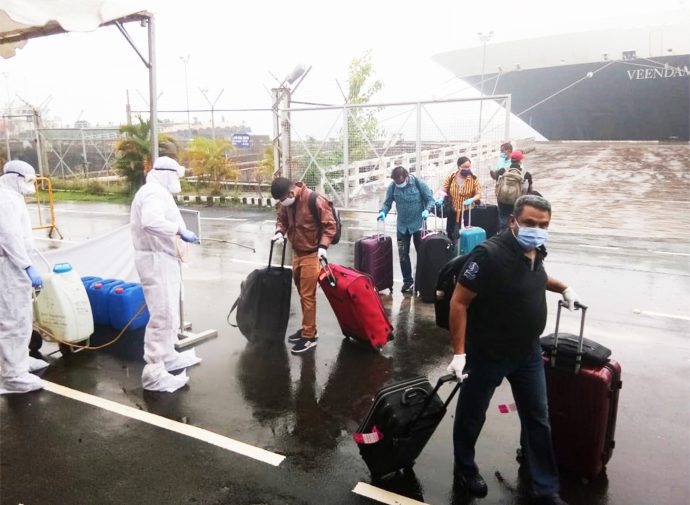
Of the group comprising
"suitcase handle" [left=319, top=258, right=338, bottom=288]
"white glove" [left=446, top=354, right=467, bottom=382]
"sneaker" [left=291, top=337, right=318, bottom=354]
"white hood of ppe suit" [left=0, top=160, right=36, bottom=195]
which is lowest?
"sneaker" [left=291, top=337, right=318, bottom=354]

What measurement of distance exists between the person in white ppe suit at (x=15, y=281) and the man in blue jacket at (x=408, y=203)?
4013 millimetres

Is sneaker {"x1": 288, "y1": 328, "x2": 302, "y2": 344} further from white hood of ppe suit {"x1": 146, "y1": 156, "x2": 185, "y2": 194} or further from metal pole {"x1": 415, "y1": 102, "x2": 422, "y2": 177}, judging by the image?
metal pole {"x1": 415, "y1": 102, "x2": 422, "y2": 177}

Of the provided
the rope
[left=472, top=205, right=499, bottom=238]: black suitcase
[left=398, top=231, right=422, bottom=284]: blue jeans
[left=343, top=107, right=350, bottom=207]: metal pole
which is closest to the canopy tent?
the rope

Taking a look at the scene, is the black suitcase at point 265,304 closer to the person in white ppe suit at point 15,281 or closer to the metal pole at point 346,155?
the person in white ppe suit at point 15,281

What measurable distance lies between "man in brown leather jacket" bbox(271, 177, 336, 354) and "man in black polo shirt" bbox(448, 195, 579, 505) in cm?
235

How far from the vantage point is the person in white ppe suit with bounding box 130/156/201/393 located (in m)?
4.60

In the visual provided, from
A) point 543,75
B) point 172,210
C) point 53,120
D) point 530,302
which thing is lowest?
point 530,302

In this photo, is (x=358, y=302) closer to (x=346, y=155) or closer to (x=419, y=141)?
(x=419, y=141)

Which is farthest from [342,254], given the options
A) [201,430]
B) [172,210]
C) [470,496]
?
[470,496]

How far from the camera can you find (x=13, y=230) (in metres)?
4.48

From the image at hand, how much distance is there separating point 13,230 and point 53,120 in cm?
2446

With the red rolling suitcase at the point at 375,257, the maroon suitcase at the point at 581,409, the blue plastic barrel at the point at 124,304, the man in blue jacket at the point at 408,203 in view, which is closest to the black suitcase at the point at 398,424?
the maroon suitcase at the point at 581,409

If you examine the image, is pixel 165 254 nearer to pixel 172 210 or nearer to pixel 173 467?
pixel 172 210

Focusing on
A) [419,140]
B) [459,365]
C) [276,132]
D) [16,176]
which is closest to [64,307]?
[16,176]
